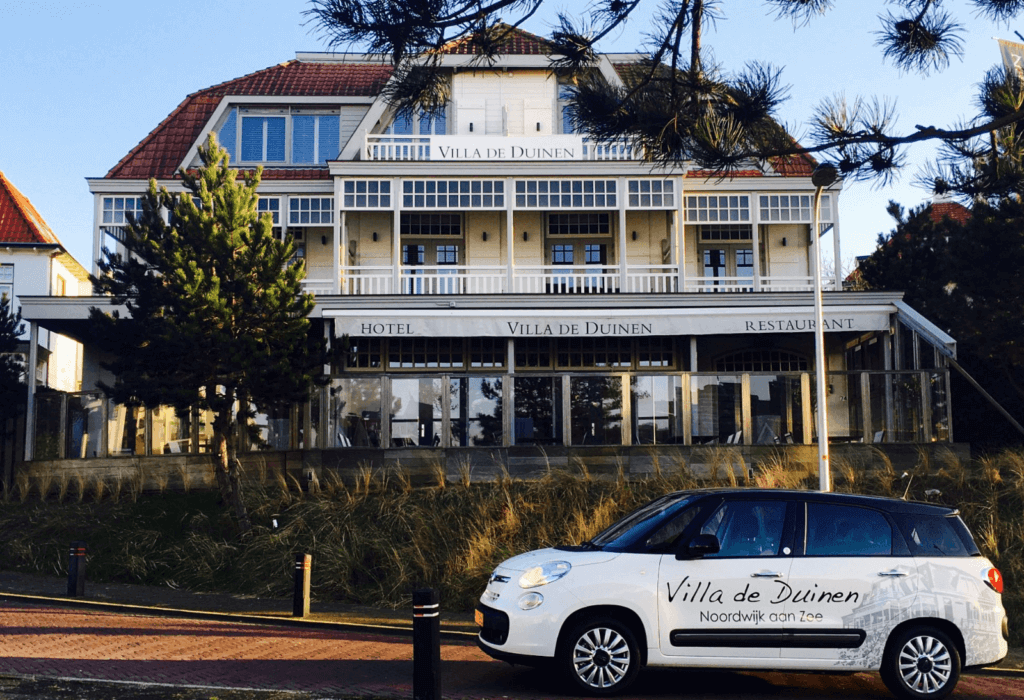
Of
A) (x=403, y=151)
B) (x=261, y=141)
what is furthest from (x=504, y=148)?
(x=261, y=141)

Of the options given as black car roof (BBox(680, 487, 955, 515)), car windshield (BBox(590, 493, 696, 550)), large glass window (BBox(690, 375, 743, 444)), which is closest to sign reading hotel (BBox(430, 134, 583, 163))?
large glass window (BBox(690, 375, 743, 444))

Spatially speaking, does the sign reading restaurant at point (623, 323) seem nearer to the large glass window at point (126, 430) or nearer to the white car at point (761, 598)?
the large glass window at point (126, 430)

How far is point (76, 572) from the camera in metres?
14.1

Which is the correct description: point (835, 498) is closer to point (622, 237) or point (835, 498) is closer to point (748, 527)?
point (748, 527)

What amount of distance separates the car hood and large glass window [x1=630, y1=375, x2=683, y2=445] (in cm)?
1037

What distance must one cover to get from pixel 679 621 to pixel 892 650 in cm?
182

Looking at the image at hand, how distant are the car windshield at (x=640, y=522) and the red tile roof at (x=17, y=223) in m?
40.2

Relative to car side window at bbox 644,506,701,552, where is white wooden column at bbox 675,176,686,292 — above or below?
above

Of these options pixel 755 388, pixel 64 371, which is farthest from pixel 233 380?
pixel 64 371

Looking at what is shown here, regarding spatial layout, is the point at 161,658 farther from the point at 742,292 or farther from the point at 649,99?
the point at 742,292

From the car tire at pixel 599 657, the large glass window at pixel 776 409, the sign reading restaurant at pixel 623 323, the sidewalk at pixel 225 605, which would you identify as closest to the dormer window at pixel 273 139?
the sign reading restaurant at pixel 623 323

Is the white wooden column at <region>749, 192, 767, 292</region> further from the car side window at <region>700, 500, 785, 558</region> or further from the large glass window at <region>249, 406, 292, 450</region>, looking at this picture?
the car side window at <region>700, 500, 785, 558</region>

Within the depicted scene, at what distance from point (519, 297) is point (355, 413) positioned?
630 cm

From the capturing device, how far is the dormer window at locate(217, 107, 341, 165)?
28.8 meters
